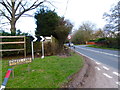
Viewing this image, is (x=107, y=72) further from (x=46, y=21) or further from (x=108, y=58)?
(x=46, y=21)

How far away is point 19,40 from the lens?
30.5ft

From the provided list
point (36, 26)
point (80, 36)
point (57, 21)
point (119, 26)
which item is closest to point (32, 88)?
point (57, 21)

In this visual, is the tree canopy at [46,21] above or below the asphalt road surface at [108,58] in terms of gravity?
above

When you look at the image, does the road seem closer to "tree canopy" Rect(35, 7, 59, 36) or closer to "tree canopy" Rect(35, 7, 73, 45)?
"tree canopy" Rect(35, 7, 73, 45)

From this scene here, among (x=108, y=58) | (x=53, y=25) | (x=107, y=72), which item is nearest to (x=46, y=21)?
(x=53, y=25)

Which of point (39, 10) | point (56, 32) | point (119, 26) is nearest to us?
point (56, 32)

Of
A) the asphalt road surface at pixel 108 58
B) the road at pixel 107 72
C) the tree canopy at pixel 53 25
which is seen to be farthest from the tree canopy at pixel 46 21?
the road at pixel 107 72

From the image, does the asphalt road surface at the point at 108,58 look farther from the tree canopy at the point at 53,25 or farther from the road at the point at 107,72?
the tree canopy at the point at 53,25

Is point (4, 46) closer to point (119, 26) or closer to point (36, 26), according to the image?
point (36, 26)

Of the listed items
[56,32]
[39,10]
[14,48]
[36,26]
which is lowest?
[14,48]

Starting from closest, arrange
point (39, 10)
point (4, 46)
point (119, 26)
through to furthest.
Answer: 1. point (4, 46)
2. point (39, 10)
3. point (119, 26)

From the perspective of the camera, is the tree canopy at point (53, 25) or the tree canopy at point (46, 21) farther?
the tree canopy at point (46, 21)

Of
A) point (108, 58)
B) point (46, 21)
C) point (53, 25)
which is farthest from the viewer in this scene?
point (46, 21)

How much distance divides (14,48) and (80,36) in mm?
46740
